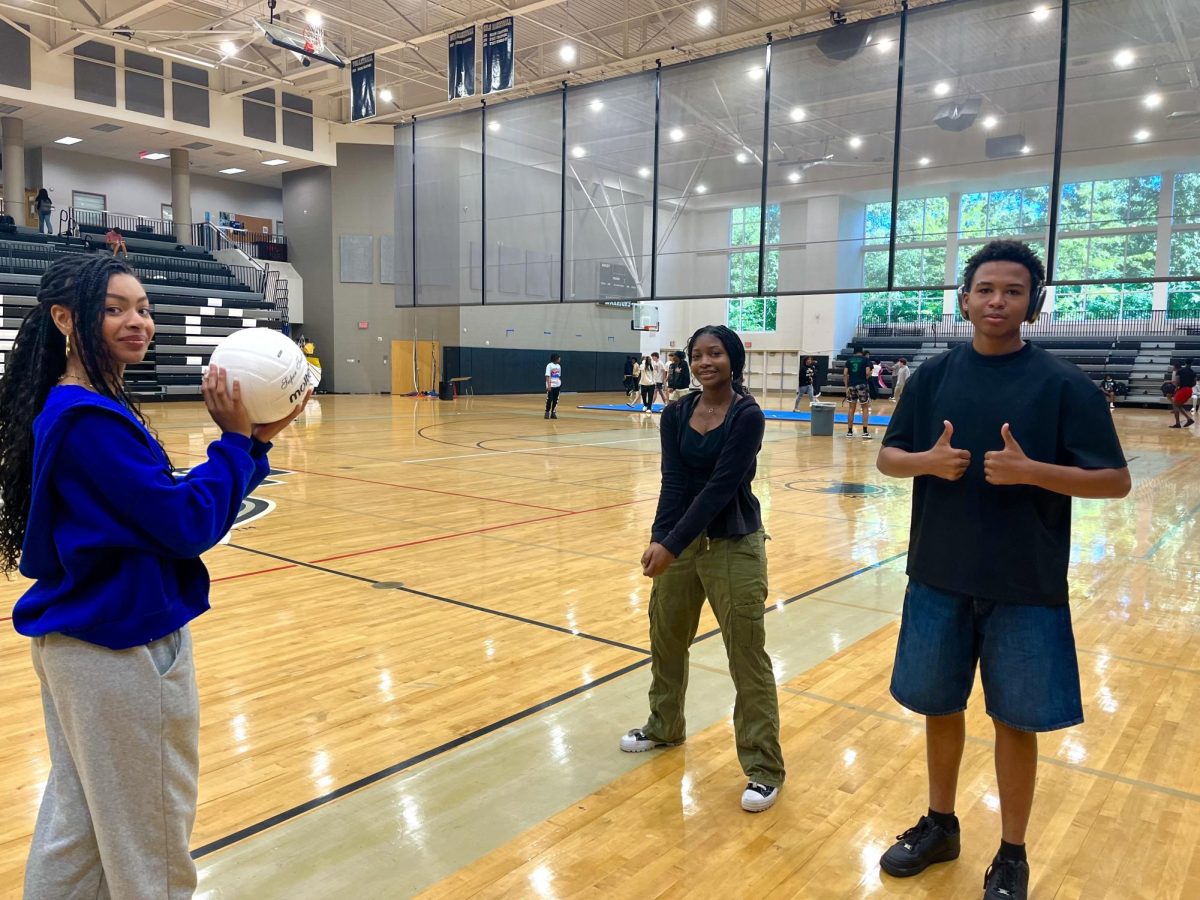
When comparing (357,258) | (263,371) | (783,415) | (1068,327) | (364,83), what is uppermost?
(364,83)

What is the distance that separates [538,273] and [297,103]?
40.8 ft

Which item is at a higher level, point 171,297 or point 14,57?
point 14,57

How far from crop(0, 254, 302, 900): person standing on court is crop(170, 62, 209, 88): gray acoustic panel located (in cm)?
2635

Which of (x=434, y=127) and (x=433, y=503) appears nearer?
(x=433, y=503)

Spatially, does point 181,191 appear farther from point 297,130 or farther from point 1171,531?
point 1171,531

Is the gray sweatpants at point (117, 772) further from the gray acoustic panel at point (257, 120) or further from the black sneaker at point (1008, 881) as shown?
the gray acoustic panel at point (257, 120)

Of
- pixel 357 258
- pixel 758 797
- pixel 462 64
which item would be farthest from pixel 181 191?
pixel 758 797

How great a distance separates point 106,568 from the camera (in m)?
1.57

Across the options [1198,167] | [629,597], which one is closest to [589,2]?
[1198,167]

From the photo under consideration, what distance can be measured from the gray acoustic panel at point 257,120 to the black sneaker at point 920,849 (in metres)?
27.6

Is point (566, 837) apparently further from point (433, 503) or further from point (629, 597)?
point (433, 503)

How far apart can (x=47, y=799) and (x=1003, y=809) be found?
91.5 inches

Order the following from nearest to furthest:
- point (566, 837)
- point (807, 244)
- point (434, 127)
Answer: point (566, 837) → point (807, 244) → point (434, 127)

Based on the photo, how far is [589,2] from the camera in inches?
755
